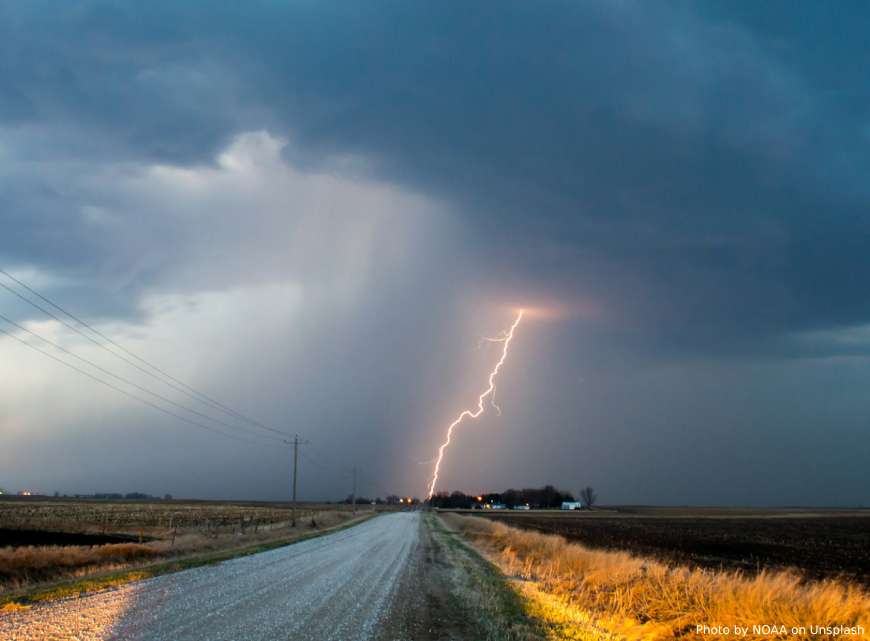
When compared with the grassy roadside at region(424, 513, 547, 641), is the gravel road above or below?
above

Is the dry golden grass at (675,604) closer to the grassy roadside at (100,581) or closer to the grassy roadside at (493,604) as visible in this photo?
the grassy roadside at (493,604)

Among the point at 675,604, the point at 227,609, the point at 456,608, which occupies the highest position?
the point at 227,609

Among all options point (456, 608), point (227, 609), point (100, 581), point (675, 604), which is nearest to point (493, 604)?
point (456, 608)

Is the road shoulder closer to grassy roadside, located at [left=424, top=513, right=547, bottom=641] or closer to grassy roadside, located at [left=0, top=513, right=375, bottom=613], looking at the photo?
grassy roadside, located at [left=424, top=513, right=547, bottom=641]

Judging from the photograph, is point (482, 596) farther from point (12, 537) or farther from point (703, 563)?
point (12, 537)

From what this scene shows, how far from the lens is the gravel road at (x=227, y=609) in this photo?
1101cm

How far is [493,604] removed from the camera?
16047 mm

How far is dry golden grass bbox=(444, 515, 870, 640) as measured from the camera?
38.3ft

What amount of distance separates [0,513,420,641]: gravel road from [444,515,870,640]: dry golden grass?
14.5 ft

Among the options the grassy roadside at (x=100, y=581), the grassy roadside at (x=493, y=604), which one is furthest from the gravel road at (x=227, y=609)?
the grassy roadside at (x=493, y=604)

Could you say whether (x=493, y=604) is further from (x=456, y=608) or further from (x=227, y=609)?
(x=227, y=609)

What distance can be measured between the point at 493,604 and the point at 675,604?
169 inches

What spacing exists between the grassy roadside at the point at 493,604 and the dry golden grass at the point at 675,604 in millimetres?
460

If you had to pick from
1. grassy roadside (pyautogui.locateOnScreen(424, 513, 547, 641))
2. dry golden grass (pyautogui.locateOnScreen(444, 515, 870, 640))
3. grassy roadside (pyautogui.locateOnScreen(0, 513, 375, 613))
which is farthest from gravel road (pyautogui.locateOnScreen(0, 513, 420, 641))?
dry golden grass (pyautogui.locateOnScreen(444, 515, 870, 640))
